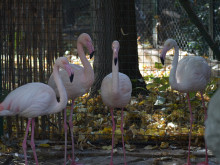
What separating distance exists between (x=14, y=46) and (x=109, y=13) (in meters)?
1.52

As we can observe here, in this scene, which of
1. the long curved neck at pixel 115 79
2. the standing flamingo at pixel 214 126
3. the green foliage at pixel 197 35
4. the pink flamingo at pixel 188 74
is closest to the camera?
the standing flamingo at pixel 214 126

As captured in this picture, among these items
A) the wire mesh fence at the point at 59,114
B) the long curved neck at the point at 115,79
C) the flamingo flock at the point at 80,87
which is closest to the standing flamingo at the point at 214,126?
the flamingo flock at the point at 80,87

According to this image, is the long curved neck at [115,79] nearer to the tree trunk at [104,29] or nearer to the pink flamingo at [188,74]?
the pink flamingo at [188,74]

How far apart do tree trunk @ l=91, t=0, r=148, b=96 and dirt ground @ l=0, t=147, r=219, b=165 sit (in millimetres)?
1404

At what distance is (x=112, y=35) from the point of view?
6258 millimetres

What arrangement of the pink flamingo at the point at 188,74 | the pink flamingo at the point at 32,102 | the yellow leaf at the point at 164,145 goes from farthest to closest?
the yellow leaf at the point at 164,145 → the pink flamingo at the point at 188,74 → the pink flamingo at the point at 32,102

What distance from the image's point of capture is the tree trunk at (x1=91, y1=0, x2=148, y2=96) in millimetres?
6172

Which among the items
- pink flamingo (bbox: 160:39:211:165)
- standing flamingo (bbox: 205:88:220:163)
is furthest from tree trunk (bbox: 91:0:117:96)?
standing flamingo (bbox: 205:88:220:163)

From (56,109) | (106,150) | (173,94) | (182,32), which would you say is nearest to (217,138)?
(56,109)

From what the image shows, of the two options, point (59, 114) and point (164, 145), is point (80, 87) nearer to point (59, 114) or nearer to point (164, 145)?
point (59, 114)

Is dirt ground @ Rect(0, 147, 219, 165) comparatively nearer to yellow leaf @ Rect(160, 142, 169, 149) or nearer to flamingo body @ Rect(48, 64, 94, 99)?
yellow leaf @ Rect(160, 142, 169, 149)

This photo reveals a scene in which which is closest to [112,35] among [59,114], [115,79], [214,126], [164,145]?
[59,114]

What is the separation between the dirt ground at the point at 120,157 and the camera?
504cm

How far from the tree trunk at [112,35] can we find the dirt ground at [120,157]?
1.40 meters
